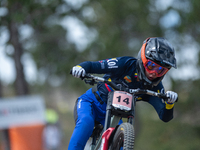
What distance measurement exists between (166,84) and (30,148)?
7616 mm

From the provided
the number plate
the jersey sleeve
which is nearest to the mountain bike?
the number plate

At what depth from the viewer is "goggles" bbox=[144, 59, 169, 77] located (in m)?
3.71

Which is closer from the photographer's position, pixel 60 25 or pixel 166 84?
pixel 166 84

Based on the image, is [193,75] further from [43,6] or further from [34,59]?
[34,59]

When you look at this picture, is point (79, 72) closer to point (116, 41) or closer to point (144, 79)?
point (144, 79)

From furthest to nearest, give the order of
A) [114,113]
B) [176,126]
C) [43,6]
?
[176,126] < [43,6] < [114,113]

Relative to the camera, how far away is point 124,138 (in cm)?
314

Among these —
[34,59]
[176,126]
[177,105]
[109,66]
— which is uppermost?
[34,59]

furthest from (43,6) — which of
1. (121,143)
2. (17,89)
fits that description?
(121,143)

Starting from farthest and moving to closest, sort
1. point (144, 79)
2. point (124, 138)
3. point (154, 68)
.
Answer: point (144, 79) → point (154, 68) → point (124, 138)

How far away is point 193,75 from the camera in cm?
1323

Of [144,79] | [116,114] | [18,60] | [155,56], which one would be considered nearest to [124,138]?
[116,114]

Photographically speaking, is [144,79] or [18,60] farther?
[18,60]

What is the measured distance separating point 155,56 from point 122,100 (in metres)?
0.71
